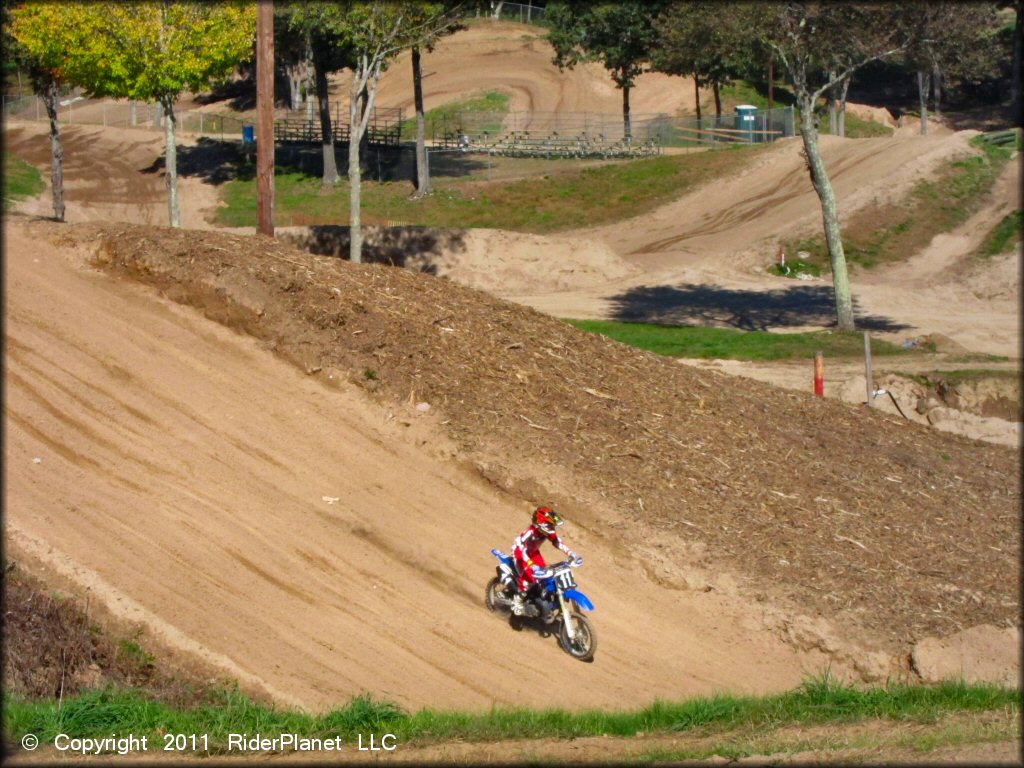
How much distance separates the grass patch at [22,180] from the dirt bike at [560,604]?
35.5 metres

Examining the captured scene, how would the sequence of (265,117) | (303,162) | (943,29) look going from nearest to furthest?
(265,117) → (943,29) → (303,162)

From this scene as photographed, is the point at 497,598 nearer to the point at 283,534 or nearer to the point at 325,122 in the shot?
the point at 283,534

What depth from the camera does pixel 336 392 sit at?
1515 centimetres

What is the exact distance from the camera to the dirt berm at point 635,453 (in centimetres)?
1307

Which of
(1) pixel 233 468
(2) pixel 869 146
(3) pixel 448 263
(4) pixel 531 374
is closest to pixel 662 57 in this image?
(2) pixel 869 146

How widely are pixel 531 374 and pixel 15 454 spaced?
6590mm

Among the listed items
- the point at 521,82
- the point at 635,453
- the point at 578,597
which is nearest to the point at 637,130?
the point at 521,82

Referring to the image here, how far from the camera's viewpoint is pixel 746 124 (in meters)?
58.0

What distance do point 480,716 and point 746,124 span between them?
52231 millimetres

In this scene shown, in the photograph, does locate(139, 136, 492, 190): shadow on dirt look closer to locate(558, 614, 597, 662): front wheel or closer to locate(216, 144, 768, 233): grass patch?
locate(216, 144, 768, 233): grass patch

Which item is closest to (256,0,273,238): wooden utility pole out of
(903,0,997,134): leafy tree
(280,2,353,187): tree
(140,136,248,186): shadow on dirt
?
(280,2,353,187): tree

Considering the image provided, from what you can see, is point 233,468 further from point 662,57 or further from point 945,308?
point 662,57

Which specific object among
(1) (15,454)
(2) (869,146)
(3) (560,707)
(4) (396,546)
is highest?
(2) (869,146)

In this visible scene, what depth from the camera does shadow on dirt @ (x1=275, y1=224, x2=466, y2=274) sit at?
33.9 m
